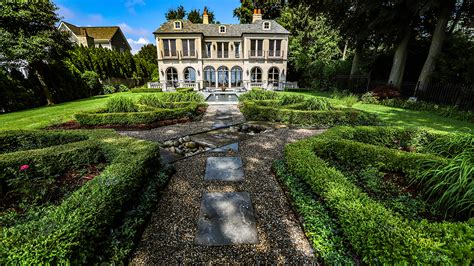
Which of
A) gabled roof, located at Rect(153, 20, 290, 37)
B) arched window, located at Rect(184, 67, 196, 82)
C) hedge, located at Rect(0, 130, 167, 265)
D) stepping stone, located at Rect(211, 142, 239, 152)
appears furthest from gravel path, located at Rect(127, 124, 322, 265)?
gabled roof, located at Rect(153, 20, 290, 37)

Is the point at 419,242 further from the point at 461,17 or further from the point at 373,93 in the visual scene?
the point at 461,17

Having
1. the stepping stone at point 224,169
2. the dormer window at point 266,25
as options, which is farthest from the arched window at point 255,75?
the stepping stone at point 224,169

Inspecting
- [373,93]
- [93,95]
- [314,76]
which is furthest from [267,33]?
[93,95]

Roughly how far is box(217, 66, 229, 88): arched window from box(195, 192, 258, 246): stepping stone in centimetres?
2397

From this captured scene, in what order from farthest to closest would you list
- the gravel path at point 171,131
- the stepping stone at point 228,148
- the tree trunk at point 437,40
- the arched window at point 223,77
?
Result: 1. the arched window at point 223,77
2. the tree trunk at point 437,40
3. the gravel path at point 171,131
4. the stepping stone at point 228,148

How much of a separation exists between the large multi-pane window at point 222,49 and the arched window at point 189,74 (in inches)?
158

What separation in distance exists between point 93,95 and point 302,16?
28.8 m

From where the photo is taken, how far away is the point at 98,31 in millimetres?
33906

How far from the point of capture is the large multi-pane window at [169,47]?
79.8 ft

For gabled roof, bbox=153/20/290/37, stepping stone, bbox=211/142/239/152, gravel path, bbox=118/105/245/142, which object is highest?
gabled roof, bbox=153/20/290/37

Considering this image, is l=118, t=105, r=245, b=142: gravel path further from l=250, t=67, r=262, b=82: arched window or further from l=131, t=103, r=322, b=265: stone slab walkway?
l=250, t=67, r=262, b=82: arched window

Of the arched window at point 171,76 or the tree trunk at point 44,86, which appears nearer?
the tree trunk at point 44,86

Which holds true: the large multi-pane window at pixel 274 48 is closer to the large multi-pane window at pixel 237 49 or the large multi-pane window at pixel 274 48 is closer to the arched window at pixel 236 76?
the large multi-pane window at pixel 237 49

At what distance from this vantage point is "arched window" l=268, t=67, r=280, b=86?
2630 centimetres
